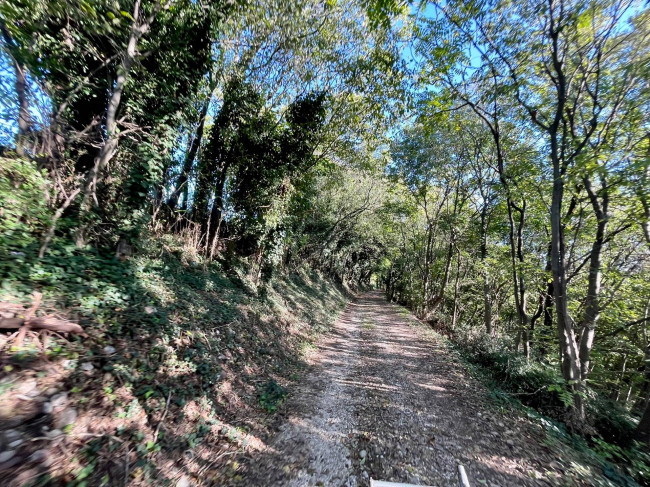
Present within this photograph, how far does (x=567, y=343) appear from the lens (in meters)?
5.55

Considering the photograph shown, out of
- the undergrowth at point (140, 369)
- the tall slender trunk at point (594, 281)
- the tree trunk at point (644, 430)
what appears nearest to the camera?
the undergrowth at point (140, 369)

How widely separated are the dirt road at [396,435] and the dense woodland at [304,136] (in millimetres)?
1678

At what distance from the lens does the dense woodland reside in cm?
450

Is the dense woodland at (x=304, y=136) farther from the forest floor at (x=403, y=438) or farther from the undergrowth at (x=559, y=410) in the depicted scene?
the forest floor at (x=403, y=438)

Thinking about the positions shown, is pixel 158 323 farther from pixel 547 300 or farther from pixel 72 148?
pixel 547 300

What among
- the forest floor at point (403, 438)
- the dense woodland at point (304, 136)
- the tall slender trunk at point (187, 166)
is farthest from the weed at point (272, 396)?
the tall slender trunk at point (187, 166)

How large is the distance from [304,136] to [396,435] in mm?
9241

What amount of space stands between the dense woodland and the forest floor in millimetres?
1427

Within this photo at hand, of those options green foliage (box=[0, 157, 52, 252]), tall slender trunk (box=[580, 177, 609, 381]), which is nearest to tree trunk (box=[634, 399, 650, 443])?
tall slender trunk (box=[580, 177, 609, 381])

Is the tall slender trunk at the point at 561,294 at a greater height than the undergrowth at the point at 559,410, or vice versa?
the tall slender trunk at the point at 561,294

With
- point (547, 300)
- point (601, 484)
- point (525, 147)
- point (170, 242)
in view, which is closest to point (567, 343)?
point (601, 484)

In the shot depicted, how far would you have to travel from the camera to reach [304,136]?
30.8ft

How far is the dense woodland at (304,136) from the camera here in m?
4.50

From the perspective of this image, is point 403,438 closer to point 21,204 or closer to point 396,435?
point 396,435
